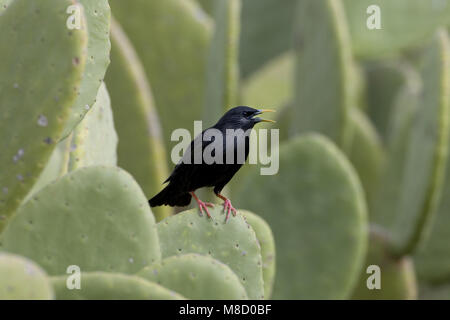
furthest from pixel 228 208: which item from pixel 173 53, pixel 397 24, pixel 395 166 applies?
pixel 397 24

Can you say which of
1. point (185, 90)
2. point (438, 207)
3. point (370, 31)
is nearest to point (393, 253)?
point (438, 207)

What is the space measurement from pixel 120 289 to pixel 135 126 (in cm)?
153

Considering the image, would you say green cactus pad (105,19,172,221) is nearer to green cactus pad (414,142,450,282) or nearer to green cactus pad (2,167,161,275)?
green cactus pad (2,167,161,275)

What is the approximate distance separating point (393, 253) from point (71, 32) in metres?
2.20

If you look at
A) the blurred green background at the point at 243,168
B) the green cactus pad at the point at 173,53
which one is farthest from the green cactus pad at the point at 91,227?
the green cactus pad at the point at 173,53

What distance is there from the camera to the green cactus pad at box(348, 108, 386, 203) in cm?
363

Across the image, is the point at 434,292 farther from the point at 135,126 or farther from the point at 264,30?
the point at 135,126

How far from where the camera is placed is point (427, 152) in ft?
9.58

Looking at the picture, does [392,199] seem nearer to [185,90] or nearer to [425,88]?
[425,88]

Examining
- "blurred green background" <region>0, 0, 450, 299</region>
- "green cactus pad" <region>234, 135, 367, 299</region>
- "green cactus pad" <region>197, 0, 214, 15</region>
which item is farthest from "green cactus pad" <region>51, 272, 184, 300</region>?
"green cactus pad" <region>197, 0, 214, 15</region>

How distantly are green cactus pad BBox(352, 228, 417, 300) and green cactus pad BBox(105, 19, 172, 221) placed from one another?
3.14ft

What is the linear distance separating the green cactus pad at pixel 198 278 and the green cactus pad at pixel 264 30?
3.23 m

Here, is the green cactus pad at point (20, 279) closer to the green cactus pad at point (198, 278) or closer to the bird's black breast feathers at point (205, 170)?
the green cactus pad at point (198, 278)

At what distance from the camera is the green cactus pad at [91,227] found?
1263 mm
